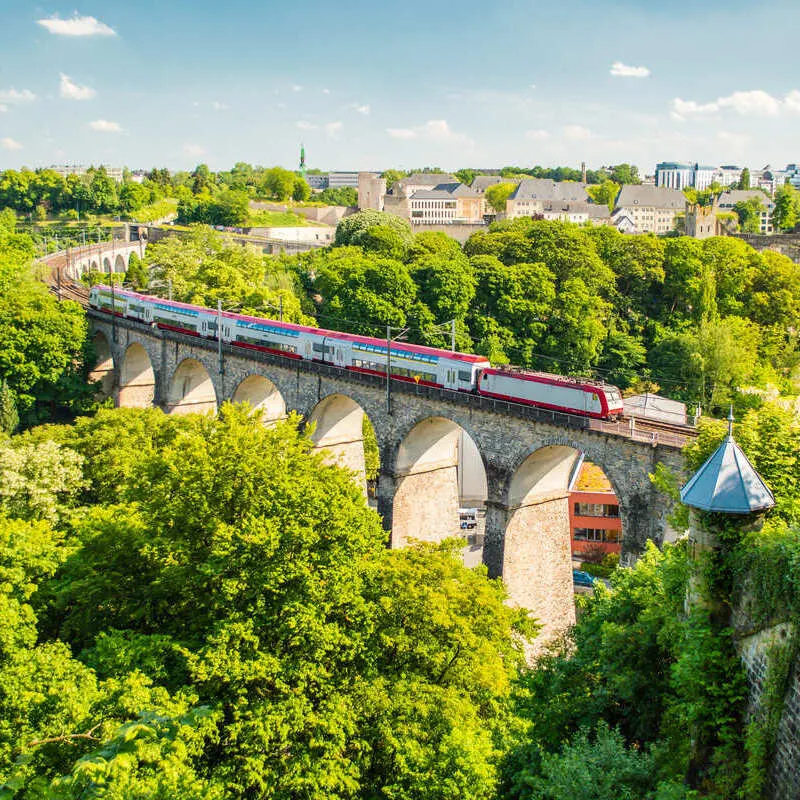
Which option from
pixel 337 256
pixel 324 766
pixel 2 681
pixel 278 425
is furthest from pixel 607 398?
pixel 337 256

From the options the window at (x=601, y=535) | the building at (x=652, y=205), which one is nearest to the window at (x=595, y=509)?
the window at (x=601, y=535)

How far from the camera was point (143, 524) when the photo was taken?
67.0 feet

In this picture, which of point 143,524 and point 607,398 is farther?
point 607,398

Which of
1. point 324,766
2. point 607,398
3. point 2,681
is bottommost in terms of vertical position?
point 324,766

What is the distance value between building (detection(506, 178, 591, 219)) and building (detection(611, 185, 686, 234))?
21.2 feet

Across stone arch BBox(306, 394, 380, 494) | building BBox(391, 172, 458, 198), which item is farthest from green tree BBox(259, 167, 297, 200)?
stone arch BBox(306, 394, 380, 494)

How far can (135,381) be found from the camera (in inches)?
2190

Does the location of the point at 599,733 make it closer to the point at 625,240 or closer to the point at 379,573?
the point at 379,573

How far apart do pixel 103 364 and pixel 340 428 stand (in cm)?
2427

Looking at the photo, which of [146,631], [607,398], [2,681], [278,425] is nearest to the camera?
[2,681]

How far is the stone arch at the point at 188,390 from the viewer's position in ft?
163

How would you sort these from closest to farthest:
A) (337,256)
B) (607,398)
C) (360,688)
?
(360,688) → (607,398) → (337,256)

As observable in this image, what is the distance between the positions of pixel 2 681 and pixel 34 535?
22.3 ft

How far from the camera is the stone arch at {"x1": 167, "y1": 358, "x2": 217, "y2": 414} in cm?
4975
